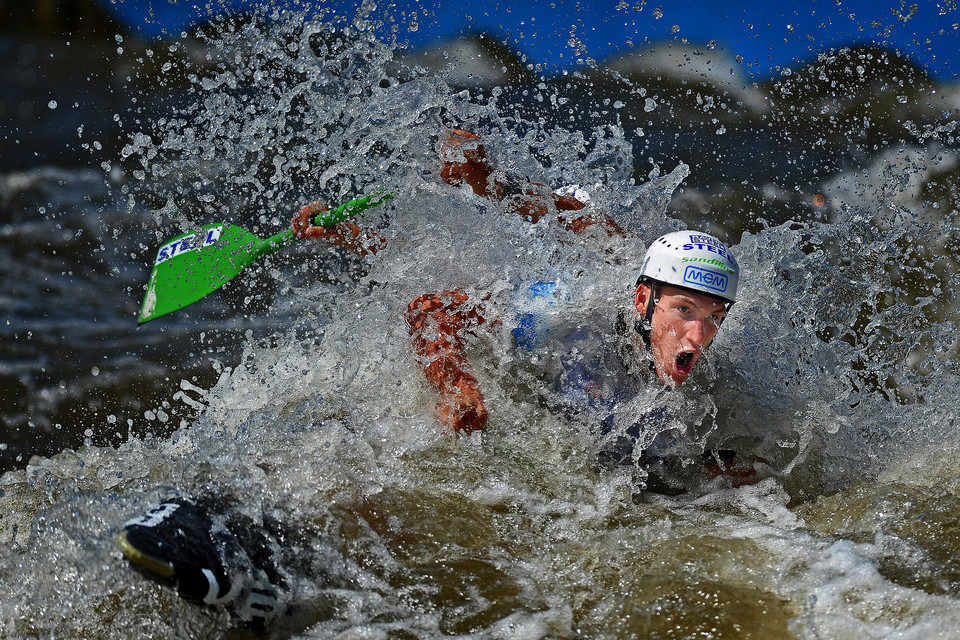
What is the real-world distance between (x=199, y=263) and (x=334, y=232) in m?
1.10

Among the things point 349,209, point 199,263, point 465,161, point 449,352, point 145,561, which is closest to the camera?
point 145,561

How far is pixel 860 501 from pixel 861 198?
13.2 feet

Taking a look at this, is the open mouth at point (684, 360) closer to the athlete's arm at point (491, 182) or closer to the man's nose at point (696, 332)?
the man's nose at point (696, 332)

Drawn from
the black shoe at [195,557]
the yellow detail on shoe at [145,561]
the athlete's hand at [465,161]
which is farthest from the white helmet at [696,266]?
the yellow detail on shoe at [145,561]

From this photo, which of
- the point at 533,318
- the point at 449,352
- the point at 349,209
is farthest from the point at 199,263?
the point at 533,318

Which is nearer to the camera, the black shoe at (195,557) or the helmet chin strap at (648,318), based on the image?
the black shoe at (195,557)

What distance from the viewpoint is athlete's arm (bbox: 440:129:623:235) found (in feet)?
12.4

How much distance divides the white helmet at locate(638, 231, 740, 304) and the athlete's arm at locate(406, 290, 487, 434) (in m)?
0.75

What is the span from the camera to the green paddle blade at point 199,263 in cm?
466

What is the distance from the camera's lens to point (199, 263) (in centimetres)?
486

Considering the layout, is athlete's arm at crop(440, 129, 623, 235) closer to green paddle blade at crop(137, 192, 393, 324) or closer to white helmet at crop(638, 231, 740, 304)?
white helmet at crop(638, 231, 740, 304)

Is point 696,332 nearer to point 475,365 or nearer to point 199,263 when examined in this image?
point 475,365

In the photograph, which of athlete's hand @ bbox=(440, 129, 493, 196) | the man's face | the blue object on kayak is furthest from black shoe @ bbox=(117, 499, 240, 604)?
athlete's hand @ bbox=(440, 129, 493, 196)

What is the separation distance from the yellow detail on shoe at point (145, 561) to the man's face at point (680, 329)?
1905mm
